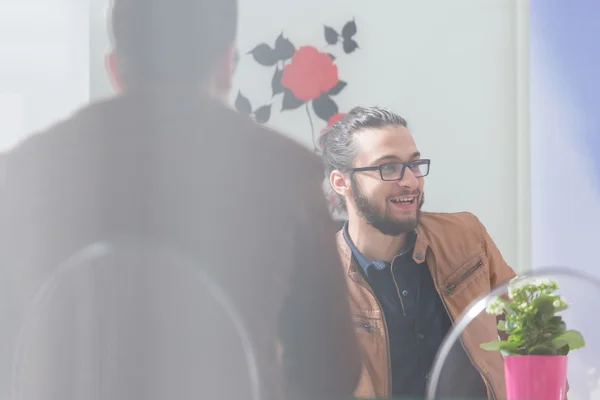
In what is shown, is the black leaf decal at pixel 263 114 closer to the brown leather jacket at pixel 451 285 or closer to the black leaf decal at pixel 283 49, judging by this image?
the black leaf decal at pixel 283 49

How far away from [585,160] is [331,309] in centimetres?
50

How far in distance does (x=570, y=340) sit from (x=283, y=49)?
600mm

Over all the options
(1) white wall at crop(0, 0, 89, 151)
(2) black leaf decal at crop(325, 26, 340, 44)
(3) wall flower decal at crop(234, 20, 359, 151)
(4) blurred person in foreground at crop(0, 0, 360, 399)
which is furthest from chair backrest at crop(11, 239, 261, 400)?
(2) black leaf decal at crop(325, 26, 340, 44)

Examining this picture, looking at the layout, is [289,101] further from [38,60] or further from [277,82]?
[38,60]

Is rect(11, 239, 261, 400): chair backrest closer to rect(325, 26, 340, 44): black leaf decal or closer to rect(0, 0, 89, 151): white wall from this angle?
rect(0, 0, 89, 151): white wall

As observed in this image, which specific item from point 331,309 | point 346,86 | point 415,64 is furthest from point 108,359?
point 415,64

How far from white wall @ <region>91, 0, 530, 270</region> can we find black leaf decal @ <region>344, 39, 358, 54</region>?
0.01 metres

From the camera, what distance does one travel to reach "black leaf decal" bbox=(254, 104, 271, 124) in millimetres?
926

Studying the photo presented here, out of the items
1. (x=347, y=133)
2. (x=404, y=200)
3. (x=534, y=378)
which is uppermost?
(x=347, y=133)

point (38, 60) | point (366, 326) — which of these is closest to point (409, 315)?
point (366, 326)

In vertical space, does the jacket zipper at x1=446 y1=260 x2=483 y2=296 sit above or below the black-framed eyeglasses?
below

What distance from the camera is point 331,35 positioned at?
0.99m

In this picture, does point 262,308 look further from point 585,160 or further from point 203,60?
point 585,160

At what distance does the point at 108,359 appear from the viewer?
821mm
